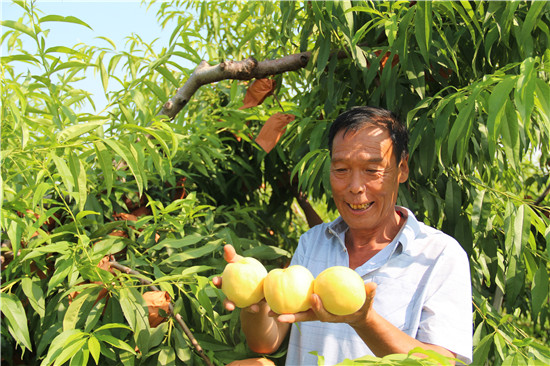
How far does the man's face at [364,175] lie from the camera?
151cm

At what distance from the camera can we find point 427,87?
6.67 ft

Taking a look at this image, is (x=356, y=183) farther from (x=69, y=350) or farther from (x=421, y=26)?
(x=69, y=350)

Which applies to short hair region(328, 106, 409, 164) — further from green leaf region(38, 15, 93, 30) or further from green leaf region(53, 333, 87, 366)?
green leaf region(53, 333, 87, 366)

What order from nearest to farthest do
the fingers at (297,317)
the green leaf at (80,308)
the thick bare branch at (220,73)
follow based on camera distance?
1. the fingers at (297,317)
2. the green leaf at (80,308)
3. the thick bare branch at (220,73)

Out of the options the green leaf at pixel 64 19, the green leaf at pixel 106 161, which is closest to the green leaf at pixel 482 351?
the green leaf at pixel 106 161

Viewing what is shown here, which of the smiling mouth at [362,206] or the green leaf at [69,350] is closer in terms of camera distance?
the green leaf at [69,350]

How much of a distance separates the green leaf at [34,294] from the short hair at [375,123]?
3.11 feet

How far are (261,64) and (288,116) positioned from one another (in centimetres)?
23

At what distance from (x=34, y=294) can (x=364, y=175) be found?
974mm

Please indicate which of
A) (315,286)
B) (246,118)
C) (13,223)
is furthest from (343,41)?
(13,223)

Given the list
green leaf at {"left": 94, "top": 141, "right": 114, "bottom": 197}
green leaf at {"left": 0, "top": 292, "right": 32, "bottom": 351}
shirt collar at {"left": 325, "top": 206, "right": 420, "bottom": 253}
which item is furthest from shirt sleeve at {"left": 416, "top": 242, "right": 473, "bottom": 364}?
green leaf at {"left": 0, "top": 292, "right": 32, "bottom": 351}

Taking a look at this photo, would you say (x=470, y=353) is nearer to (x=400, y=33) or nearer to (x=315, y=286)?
(x=315, y=286)

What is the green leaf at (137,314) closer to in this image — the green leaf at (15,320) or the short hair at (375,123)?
the green leaf at (15,320)

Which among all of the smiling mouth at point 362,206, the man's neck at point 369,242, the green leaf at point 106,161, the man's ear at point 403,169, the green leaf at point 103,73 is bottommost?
the man's neck at point 369,242
